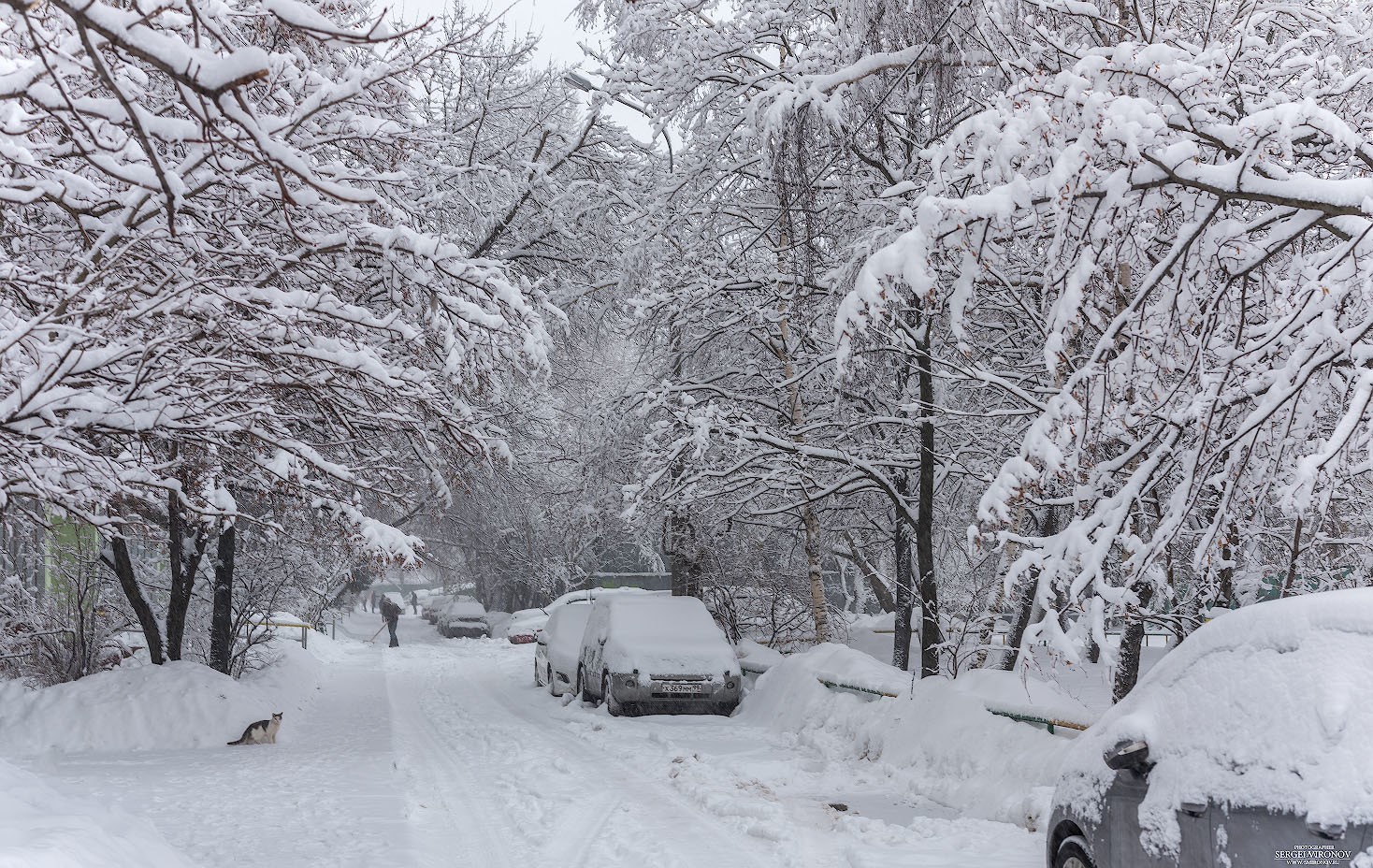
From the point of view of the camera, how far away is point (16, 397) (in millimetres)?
4691

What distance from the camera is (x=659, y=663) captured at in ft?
48.6

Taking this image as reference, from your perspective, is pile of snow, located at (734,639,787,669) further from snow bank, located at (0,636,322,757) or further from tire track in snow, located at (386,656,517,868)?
snow bank, located at (0,636,322,757)

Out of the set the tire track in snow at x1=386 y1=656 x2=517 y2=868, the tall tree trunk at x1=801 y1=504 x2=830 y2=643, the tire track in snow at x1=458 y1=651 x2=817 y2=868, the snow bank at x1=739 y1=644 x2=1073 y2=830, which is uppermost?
the tall tree trunk at x1=801 y1=504 x2=830 y2=643

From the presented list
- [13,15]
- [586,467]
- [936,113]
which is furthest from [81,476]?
[586,467]

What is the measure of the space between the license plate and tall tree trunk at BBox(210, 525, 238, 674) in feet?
20.9

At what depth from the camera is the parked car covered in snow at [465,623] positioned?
42625mm

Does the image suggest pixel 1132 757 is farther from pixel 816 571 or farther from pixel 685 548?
pixel 685 548

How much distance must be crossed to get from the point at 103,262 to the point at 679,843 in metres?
5.04

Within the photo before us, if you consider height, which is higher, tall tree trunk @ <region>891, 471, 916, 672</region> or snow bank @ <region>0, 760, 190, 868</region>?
tall tree trunk @ <region>891, 471, 916, 672</region>

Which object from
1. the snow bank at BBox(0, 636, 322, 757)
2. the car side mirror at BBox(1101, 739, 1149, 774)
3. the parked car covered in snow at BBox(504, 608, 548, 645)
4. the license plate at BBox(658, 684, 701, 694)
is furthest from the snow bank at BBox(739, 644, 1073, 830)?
the parked car covered in snow at BBox(504, 608, 548, 645)

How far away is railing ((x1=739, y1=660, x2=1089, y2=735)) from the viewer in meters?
8.09

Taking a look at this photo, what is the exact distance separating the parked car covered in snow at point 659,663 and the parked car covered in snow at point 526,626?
711 inches

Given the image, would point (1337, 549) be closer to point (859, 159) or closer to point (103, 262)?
point (859, 159)

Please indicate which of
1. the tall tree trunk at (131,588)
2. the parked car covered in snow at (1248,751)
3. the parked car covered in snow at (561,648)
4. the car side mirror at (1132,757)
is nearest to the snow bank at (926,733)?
the parked car covered in snow at (1248,751)
